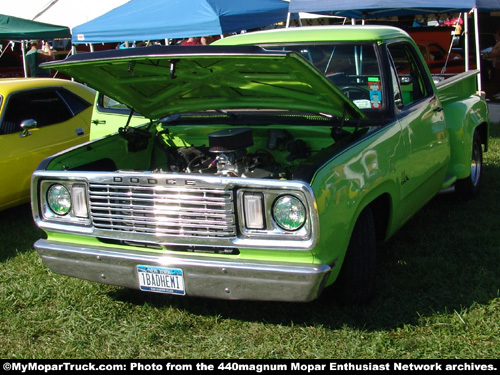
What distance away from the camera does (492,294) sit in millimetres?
3922

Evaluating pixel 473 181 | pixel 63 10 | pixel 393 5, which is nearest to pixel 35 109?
pixel 473 181

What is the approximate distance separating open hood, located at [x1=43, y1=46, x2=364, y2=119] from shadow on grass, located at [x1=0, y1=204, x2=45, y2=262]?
1861mm

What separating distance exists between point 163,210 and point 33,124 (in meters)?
3.16

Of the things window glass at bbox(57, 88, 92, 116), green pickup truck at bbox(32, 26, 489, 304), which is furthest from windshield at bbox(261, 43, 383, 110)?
window glass at bbox(57, 88, 92, 116)

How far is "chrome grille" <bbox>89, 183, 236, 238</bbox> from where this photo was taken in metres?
3.24

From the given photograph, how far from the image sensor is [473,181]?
→ 5910mm

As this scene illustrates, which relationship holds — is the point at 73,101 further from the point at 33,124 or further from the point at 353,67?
the point at 353,67

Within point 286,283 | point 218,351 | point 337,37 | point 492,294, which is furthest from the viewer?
point 337,37

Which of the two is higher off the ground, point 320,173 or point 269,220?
point 320,173

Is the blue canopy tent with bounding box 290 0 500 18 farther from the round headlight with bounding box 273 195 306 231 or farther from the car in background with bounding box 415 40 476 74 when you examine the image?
the round headlight with bounding box 273 195 306 231

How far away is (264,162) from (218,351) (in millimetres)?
1326

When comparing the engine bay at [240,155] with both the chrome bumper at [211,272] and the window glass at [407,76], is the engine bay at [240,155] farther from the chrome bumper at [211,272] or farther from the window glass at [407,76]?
the window glass at [407,76]
